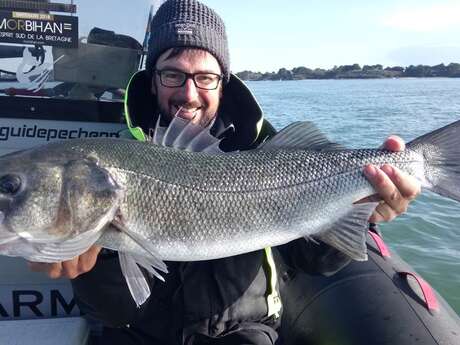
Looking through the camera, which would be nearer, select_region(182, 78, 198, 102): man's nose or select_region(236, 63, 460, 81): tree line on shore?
select_region(182, 78, 198, 102): man's nose

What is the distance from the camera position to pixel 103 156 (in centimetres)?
237

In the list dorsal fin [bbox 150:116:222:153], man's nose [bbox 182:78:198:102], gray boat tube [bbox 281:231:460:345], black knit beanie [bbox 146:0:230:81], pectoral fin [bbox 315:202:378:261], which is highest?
black knit beanie [bbox 146:0:230:81]

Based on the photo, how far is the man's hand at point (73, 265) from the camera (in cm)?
249

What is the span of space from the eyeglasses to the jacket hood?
0.80 feet

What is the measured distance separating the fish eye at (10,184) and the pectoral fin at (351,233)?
1592mm

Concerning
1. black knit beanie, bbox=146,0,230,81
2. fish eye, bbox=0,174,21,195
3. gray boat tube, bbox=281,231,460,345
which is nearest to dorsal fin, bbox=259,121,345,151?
black knit beanie, bbox=146,0,230,81

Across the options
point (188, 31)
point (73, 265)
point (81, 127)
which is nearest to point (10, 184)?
point (73, 265)

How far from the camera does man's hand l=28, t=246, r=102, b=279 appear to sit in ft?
8.17

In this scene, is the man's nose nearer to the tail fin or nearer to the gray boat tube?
the tail fin

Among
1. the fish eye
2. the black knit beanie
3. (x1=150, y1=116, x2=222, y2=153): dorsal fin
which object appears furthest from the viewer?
the black knit beanie

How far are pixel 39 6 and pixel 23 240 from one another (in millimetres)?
2092

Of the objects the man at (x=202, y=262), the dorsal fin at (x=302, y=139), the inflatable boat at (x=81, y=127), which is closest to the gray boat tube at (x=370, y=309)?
the inflatable boat at (x=81, y=127)

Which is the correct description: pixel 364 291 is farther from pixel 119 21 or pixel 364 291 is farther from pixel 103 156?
pixel 119 21

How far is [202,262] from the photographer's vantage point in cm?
290
